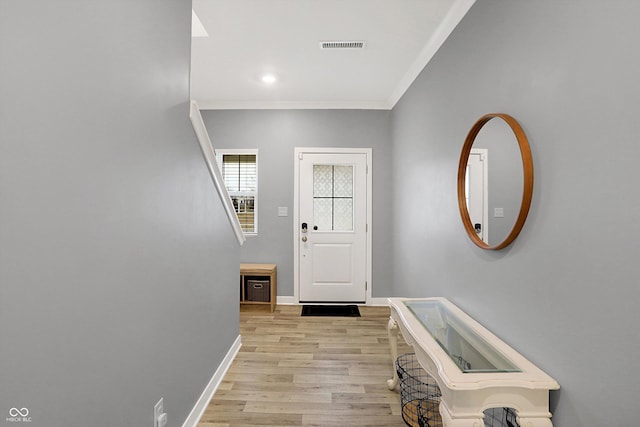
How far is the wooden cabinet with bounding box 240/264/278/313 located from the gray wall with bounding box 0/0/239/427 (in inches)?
85.6

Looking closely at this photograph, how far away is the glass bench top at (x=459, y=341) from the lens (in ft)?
4.43

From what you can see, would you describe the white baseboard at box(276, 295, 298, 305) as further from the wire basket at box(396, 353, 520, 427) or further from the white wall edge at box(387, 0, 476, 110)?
the white wall edge at box(387, 0, 476, 110)

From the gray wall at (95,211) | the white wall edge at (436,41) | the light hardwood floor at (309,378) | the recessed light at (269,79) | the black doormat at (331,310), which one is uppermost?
the recessed light at (269,79)

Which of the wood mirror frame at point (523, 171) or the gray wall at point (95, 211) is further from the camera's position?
the wood mirror frame at point (523, 171)

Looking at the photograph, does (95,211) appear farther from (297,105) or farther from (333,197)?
(297,105)

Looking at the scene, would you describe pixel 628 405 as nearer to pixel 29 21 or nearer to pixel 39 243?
pixel 39 243

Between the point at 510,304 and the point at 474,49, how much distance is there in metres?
1.47

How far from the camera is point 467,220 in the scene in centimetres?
198

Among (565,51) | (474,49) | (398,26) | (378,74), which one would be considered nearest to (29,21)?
(565,51)

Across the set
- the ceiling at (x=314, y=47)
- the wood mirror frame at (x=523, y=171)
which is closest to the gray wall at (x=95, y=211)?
the ceiling at (x=314, y=47)

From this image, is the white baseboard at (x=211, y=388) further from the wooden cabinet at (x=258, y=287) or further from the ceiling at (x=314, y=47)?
the ceiling at (x=314, y=47)

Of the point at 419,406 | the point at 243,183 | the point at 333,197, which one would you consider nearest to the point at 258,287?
the point at 243,183

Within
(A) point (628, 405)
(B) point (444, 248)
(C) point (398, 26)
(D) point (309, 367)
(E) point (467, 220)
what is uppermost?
(C) point (398, 26)

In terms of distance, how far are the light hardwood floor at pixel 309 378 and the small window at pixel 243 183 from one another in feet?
4.41
